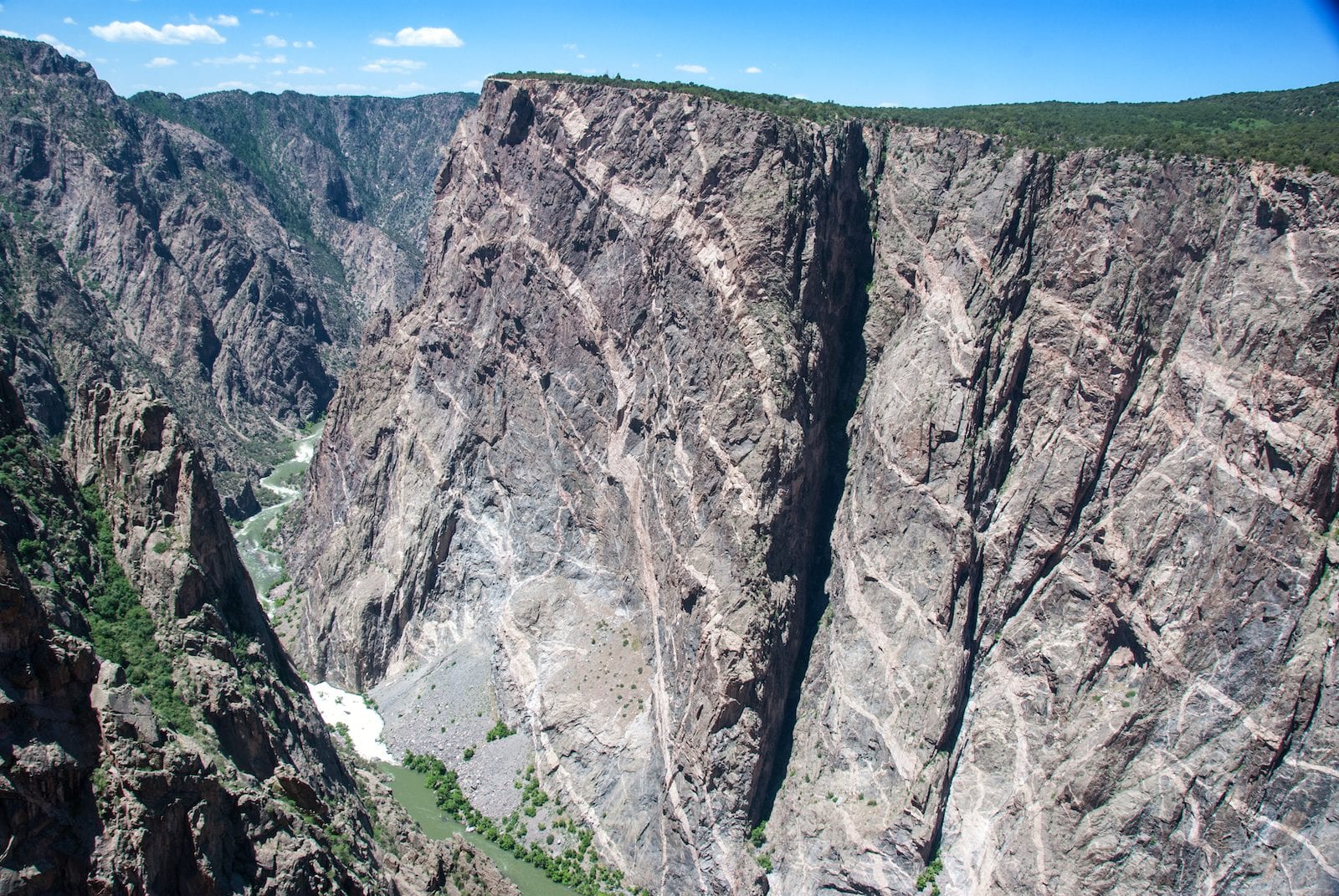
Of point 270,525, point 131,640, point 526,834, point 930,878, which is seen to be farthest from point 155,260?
point 930,878

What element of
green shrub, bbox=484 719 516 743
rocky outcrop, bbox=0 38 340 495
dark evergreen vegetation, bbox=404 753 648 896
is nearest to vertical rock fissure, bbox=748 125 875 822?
dark evergreen vegetation, bbox=404 753 648 896

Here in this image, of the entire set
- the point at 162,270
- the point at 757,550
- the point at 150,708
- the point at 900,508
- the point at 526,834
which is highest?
the point at 162,270

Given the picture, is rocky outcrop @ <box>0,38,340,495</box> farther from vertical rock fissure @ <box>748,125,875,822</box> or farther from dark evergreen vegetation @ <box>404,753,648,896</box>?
vertical rock fissure @ <box>748,125,875,822</box>

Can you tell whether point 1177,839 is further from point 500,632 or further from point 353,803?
point 500,632

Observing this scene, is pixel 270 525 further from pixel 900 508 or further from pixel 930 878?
pixel 930 878

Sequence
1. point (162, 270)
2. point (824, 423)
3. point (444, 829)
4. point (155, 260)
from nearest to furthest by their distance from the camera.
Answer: point (444, 829) → point (824, 423) → point (155, 260) → point (162, 270)

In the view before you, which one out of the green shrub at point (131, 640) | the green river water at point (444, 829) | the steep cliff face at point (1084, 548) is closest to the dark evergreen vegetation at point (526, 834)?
the green river water at point (444, 829)
